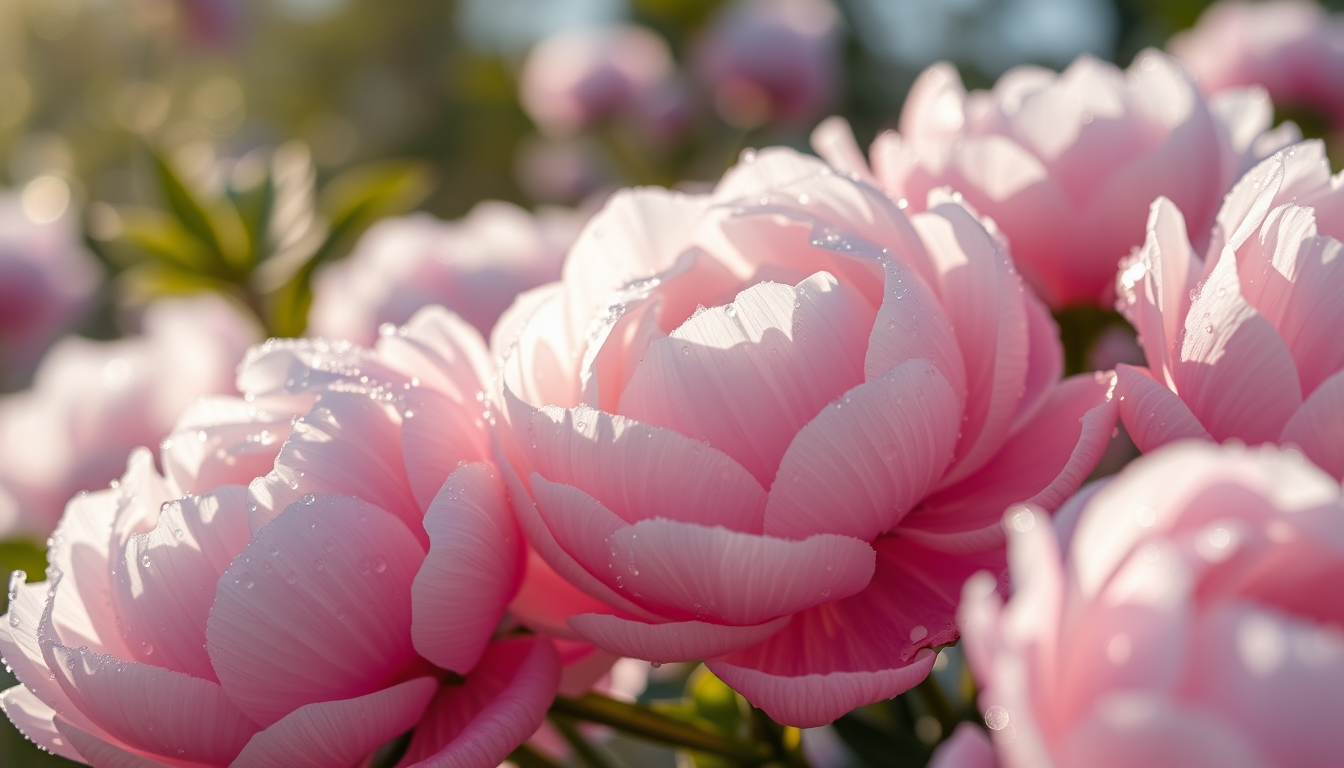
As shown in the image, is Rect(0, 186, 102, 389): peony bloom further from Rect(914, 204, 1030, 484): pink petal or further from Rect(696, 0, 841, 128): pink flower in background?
Rect(914, 204, 1030, 484): pink petal

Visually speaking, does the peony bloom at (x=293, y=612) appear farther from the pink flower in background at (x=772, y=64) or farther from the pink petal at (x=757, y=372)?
the pink flower in background at (x=772, y=64)

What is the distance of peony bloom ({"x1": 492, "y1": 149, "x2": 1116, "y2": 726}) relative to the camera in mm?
363

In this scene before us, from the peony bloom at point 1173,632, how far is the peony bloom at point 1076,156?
26 centimetres

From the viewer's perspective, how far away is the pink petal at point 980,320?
0.39 meters

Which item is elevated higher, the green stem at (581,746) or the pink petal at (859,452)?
the pink petal at (859,452)

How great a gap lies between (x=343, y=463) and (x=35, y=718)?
0.15m

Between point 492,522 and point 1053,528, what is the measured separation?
0.19m

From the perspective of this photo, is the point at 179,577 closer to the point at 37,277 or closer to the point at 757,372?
the point at 757,372

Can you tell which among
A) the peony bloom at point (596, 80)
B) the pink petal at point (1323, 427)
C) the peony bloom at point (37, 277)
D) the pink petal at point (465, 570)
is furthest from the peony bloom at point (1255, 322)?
the peony bloom at point (596, 80)

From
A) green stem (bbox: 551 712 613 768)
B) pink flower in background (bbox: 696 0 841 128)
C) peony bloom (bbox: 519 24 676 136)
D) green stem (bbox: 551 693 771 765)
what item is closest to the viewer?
green stem (bbox: 551 693 771 765)

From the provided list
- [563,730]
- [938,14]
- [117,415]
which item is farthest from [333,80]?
[563,730]

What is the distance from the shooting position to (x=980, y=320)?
407mm

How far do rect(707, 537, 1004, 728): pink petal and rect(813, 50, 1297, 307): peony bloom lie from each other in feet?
0.55

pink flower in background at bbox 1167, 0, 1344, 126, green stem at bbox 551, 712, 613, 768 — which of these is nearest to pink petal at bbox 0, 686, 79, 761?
green stem at bbox 551, 712, 613, 768
